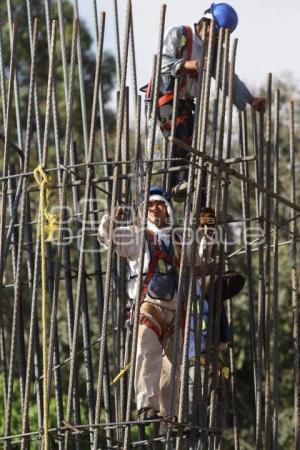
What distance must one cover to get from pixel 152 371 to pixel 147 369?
0.04 m

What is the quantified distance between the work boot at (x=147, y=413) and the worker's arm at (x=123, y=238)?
1.07 m

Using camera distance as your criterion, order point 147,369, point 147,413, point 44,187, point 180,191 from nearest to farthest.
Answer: point 44,187, point 147,413, point 147,369, point 180,191

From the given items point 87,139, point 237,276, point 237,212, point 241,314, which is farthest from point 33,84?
point 237,212

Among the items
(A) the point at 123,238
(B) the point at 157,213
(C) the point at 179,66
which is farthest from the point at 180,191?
(A) the point at 123,238

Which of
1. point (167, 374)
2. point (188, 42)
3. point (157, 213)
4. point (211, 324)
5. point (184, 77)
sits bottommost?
point (167, 374)

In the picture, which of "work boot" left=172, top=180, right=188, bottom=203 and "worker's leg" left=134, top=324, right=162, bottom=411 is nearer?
"worker's leg" left=134, top=324, right=162, bottom=411

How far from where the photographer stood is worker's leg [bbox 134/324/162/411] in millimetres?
10992

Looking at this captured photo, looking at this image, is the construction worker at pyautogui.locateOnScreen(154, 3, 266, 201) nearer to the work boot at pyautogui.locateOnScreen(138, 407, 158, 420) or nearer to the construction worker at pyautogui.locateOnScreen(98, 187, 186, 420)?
the construction worker at pyautogui.locateOnScreen(98, 187, 186, 420)

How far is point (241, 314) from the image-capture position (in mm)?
24797

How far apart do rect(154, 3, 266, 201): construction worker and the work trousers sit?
1.48 m

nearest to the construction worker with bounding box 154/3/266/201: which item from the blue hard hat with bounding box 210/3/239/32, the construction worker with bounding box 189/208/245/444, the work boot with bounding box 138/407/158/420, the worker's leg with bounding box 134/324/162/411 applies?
the blue hard hat with bounding box 210/3/239/32

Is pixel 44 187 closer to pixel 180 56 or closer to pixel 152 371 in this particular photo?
pixel 152 371

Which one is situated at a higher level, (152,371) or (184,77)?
(184,77)

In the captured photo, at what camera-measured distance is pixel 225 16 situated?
12.7 metres
